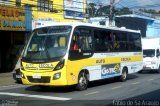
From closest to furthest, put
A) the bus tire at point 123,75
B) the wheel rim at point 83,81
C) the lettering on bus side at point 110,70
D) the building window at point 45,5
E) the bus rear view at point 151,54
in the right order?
the wheel rim at point 83,81 → the lettering on bus side at point 110,70 → the bus tire at point 123,75 → the bus rear view at point 151,54 → the building window at point 45,5

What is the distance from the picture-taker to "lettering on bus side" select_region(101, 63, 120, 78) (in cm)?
1964

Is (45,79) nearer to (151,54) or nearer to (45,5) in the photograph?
(151,54)

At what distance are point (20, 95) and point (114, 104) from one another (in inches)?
176

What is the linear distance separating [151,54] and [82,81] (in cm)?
1403

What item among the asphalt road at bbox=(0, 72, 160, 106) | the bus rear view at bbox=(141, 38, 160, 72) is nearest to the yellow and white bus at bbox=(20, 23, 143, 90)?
the asphalt road at bbox=(0, 72, 160, 106)

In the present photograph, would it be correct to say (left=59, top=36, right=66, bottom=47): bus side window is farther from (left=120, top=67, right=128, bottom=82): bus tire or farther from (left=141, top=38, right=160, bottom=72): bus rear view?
(left=141, top=38, right=160, bottom=72): bus rear view

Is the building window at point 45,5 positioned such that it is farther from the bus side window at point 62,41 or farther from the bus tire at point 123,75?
the bus side window at point 62,41

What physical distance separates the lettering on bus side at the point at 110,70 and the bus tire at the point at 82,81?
1.94 metres

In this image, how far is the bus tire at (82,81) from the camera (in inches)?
680

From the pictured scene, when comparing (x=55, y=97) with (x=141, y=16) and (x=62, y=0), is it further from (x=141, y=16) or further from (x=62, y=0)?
(x=141, y=16)

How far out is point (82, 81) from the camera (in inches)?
690

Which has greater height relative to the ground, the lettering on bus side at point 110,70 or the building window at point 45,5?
the building window at point 45,5

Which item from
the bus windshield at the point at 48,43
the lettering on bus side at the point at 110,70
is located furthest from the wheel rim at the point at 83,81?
the lettering on bus side at the point at 110,70

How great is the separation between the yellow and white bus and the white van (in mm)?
10118
